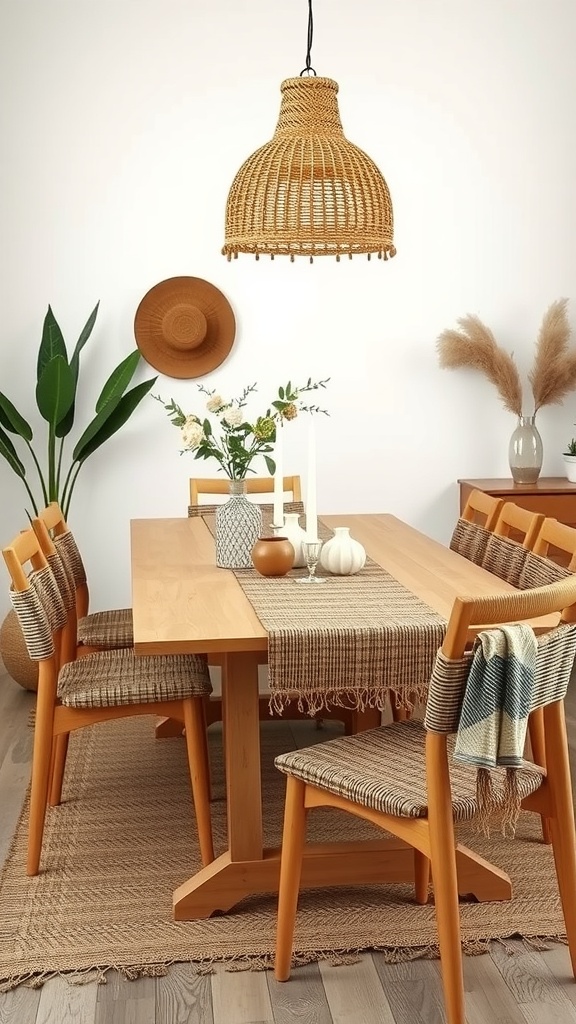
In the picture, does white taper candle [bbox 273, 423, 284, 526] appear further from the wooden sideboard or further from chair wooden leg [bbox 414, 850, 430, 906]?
the wooden sideboard

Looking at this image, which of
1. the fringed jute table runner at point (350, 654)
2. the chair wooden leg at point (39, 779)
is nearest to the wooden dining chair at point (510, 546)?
the fringed jute table runner at point (350, 654)

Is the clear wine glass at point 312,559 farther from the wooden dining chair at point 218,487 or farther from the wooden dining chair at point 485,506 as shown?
the wooden dining chair at point 218,487

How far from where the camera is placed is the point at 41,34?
471 centimetres

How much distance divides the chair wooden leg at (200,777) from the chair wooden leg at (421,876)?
1.61ft

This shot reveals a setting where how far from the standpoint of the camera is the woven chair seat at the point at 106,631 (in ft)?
11.4

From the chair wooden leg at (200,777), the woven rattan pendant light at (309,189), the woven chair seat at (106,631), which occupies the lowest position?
the chair wooden leg at (200,777)

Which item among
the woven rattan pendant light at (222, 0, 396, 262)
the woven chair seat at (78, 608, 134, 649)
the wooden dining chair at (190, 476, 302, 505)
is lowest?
the woven chair seat at (78, 608, 134, 649)

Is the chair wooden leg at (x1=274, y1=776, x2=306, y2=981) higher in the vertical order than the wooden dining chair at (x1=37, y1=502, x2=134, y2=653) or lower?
lower

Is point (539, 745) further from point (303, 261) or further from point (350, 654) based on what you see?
point (303, 261)

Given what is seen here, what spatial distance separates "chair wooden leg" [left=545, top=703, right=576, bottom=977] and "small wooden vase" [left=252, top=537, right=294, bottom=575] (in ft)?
2.99

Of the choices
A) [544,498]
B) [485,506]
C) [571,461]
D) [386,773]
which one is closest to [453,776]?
[386,773]

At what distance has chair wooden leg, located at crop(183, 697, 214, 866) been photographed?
277 centimetres

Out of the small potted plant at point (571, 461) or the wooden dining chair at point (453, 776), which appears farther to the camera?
the small potted plant at point (571, 461)

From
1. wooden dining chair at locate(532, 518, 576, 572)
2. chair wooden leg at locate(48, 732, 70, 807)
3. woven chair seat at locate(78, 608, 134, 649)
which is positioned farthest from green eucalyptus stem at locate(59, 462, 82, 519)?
wooden dining chair at locate(532, 518, 576, 572)
